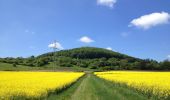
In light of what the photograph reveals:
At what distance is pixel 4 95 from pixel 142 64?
402 feet

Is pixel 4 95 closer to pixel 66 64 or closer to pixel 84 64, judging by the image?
pixel 66 64

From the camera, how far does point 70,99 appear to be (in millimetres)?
23328

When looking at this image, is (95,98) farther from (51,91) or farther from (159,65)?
(159,65)

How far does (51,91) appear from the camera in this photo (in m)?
26.1

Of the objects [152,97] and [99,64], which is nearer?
[152,97]

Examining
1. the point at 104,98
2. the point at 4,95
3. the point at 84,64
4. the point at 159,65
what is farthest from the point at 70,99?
the point at 84,64

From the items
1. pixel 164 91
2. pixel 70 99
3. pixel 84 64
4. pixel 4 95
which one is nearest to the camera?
pixel 4 95

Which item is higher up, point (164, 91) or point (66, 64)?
point (66, 64)

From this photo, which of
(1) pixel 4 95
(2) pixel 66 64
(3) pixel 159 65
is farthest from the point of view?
(2) pixel 66 64

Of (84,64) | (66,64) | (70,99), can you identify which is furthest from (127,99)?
(84,64)

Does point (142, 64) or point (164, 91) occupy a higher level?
point (142, 64)

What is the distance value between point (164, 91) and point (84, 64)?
157861 mm

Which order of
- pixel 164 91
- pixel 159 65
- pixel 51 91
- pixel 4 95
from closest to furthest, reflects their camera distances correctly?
1. pixel 4 95
2. pixel 164 91
3. pixel 51 91
4. pixel 159 65

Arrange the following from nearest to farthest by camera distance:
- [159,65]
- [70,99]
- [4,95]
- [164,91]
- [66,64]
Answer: [4,95]
[164,91]
[70,99]
[159,65]
[66,64]
